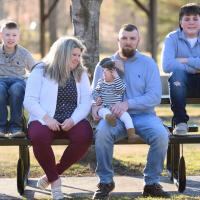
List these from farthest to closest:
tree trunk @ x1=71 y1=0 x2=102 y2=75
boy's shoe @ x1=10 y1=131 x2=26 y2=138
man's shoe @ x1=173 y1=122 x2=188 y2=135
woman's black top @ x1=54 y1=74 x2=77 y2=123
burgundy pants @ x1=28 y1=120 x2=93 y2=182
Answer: tree trunk @ x1=71 y1=0 x2=102 y2=75, man's shoe @ x1=173 y1=122 x2=188 y2=135, boy's shoe @ x1=10 y1=131 x2=26 y2=138, woman's black top @ x1=54 y1=74 x2=77 y2=123, burgundy pants @ x1=28 y1=120 x2=93 y2=182

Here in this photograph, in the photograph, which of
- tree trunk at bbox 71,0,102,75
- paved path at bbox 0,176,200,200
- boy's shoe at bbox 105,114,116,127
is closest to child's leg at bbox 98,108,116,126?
boy's shoe at bbox 105,114,116,127

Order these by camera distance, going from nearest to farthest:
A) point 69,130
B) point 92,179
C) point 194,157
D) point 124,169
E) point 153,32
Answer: point 69,130
point 92,179
point 124,169
point 194,157
point 153,32

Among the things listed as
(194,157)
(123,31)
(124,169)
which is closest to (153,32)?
(194,157)

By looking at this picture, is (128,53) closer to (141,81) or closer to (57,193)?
(141,81)

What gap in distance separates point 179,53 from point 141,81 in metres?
0.72

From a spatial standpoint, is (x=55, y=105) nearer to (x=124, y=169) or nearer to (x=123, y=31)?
(x=123, y=31)

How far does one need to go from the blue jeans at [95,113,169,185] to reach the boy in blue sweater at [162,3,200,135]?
42cm

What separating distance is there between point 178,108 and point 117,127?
0.74 m

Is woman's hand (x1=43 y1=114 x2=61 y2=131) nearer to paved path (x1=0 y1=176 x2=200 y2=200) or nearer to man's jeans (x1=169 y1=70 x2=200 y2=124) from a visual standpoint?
paved path (x1=0 y1=176 x2=200 y2=200)

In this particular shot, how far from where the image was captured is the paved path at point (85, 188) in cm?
630

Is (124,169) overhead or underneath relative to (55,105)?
underneath

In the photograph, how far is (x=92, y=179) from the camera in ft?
23.1

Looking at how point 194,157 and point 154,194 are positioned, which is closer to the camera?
point 154,194

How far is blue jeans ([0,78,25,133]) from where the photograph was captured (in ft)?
20.7
